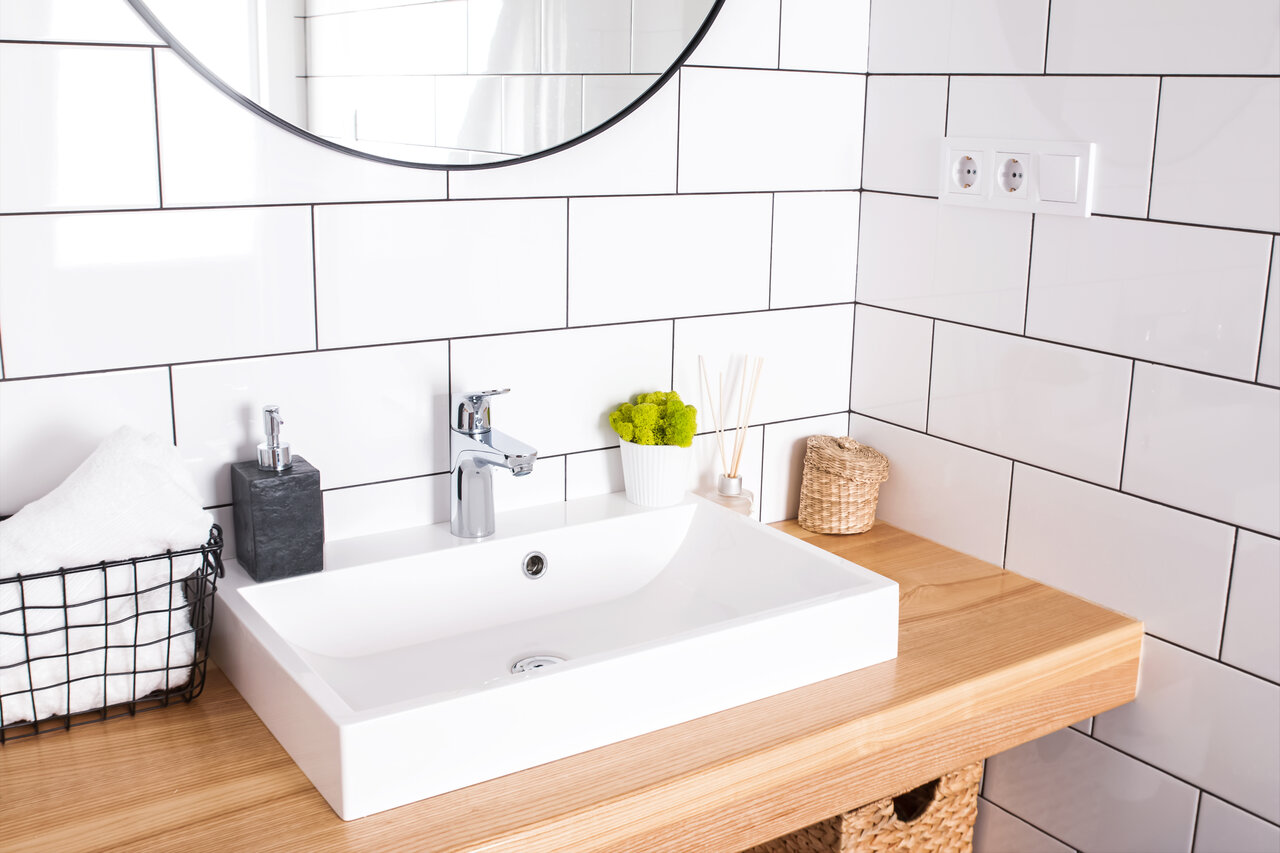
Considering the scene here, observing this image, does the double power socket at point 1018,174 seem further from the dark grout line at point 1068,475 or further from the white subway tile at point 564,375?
the white subway tile at point 564,375

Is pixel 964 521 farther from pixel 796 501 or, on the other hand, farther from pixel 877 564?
pixel 796 501

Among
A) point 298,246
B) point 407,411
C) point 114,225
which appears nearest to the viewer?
point 114,225

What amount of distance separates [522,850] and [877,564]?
777 mm

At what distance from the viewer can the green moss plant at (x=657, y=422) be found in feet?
5.00

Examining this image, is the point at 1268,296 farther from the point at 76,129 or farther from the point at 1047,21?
the point at 76,129

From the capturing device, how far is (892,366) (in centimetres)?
171

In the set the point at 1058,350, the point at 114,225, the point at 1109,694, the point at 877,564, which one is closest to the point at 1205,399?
the point at 1058,350

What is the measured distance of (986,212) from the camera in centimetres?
151

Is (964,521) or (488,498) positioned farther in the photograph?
(964,521)

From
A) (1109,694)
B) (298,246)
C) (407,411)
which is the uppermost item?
(298,246)

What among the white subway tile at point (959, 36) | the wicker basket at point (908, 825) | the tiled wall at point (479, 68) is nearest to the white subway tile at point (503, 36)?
the tiled wall at point (479, 68)

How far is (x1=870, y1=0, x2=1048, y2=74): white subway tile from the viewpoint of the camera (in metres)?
1.43

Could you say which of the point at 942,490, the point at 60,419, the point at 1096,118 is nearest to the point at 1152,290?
the point at 1096,118

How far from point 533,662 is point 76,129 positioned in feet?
2.41
